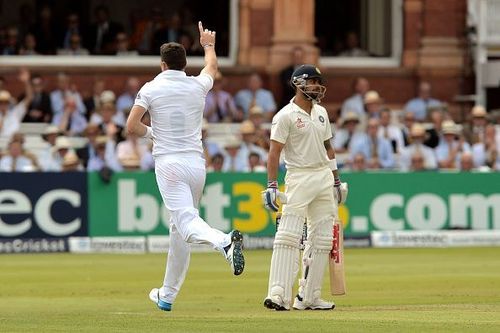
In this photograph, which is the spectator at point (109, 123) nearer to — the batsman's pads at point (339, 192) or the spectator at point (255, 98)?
the spectator at point (255, 98)

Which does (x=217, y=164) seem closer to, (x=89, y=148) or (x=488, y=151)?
(x=89, y=148)

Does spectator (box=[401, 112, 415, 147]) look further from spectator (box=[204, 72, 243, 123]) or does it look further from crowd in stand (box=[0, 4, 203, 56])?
crowd in stand (box=[0, 4, 203, 56])

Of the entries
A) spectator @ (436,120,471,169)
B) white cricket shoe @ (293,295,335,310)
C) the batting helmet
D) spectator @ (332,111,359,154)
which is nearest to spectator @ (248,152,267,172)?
spectator @ (332,111,359,154)

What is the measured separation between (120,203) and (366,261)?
13.9 feet

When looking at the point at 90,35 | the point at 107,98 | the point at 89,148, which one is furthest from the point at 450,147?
the point at 90,35

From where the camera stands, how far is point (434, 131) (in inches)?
1009

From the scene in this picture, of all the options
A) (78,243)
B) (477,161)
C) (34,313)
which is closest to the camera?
(34,313)

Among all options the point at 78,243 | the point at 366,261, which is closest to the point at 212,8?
the point at 78,243

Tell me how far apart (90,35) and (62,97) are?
291 cm

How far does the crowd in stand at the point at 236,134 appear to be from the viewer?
2352 cm

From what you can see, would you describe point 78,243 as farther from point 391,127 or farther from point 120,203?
point 391,127

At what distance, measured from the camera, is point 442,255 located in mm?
20859

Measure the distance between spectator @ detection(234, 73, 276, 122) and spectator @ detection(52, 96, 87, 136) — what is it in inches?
113

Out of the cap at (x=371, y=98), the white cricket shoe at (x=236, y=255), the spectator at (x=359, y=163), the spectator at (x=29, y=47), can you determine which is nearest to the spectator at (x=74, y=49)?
the spectator at (x=29, y=47)
